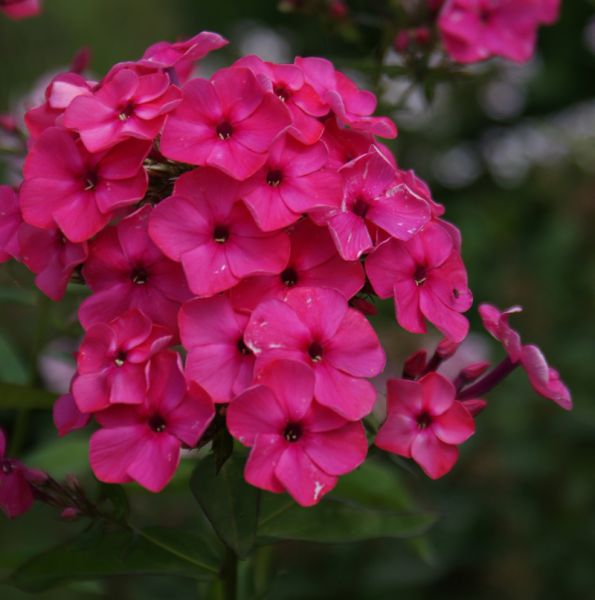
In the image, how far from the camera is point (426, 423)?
758mm

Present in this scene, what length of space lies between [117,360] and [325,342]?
15cm

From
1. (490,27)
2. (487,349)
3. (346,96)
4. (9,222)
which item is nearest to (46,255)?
(9,222)

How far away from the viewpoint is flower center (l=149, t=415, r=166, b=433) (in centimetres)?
70

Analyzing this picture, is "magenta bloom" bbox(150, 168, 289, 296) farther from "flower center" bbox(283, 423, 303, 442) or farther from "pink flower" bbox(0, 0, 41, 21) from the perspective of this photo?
"pink flower" bbox(0, 0, 41, 21)

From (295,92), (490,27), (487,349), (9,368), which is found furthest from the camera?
(487,349)

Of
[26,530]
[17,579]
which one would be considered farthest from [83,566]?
[26,530]

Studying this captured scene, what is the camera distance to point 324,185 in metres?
0.75

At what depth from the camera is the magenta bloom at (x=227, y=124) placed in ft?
2.39

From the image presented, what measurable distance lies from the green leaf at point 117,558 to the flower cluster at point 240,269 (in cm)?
15

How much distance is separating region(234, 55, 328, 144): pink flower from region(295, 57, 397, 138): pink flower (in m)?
0.01

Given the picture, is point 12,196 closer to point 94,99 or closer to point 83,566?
point 94,99

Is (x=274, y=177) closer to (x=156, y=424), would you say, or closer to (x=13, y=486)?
(x=156, y=424)

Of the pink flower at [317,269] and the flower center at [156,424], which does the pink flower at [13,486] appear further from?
the pink flower at [317,269]

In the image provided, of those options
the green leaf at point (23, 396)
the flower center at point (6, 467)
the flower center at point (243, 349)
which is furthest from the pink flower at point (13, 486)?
the flower center at point (243, 349)
